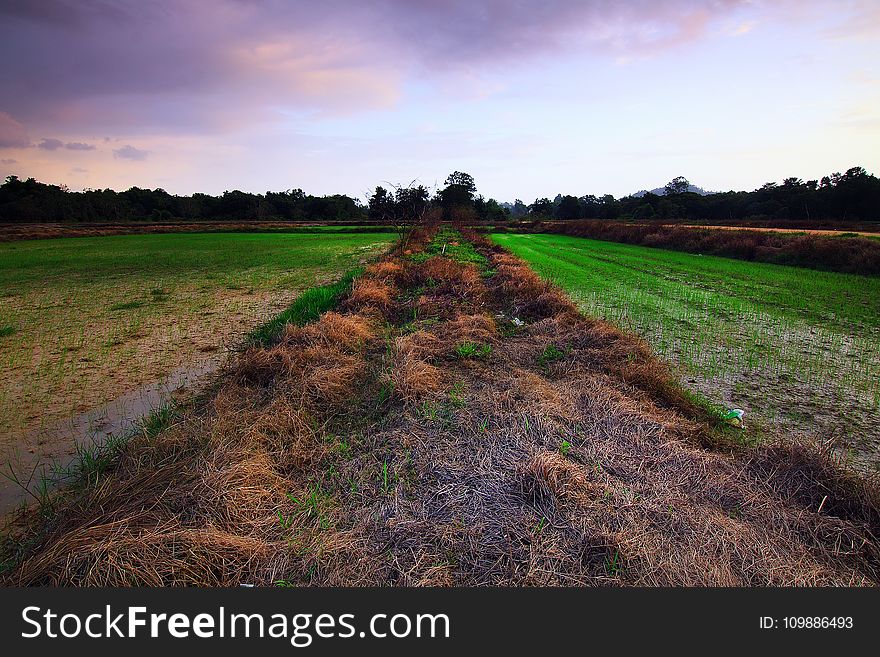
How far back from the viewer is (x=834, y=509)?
2.52 meters

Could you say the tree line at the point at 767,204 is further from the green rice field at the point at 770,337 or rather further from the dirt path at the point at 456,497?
the dirt path at the point at 456,497

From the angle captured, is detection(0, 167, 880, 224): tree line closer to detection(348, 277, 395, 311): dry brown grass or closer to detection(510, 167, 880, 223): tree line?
detection(510, 167, 880, 223): tree line

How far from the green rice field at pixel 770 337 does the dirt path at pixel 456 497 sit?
0.87 m

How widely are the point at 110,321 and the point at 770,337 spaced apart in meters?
10.6

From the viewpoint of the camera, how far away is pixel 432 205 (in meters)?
28.9

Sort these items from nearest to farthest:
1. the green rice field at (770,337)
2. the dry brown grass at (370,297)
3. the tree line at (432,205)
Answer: the green rice field at (770,337)
the dry brown grass at (370,297)
the tree line at (432,205)

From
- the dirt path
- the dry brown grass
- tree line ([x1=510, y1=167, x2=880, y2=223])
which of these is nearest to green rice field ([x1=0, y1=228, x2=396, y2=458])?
the dry brown grass

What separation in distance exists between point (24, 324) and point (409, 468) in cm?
823

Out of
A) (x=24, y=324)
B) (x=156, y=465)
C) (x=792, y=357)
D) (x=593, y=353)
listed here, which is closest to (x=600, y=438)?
(x=593, y=353)

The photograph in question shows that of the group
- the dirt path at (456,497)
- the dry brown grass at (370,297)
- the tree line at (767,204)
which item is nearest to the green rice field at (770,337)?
the dirt path at (456,497)

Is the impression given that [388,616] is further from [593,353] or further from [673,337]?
[673,337]

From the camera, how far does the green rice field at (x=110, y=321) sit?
15.4 ft

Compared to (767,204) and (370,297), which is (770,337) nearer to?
(370,297)

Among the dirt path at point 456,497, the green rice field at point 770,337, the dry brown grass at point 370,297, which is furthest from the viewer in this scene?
the dry brown grass at point 370,297
